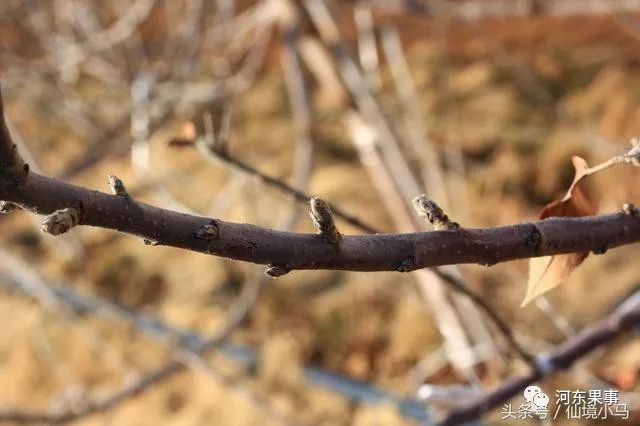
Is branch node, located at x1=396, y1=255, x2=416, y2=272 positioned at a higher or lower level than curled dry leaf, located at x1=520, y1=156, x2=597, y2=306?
lower

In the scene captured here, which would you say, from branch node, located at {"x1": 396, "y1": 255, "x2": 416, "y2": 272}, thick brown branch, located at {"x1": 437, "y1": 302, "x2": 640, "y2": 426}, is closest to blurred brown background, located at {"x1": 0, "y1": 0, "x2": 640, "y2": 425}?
thick brown branch, located at {"x1": 437, "y1": 302, "x2": 640, "y2": 426}

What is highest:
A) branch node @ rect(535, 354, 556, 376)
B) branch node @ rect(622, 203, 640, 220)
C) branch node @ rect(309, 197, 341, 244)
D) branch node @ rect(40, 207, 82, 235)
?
branch node @ rect(535, 354, 556, 376)

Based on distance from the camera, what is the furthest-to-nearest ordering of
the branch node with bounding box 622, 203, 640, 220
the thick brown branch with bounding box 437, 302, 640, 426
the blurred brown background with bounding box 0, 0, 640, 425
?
1. the blurred brown background with bounding box 0, 0, 640, 425
2. the thick brown branch with bounding box 437, 302, 640, 426
3. the branch node with bounding box 622, 203, 640, 220

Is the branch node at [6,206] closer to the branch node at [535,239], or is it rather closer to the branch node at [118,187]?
the branch node at [118,187]

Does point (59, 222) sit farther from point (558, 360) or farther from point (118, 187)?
point (558, 360)

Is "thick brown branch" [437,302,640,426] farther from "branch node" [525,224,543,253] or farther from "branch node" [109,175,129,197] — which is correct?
"branch node" [109,175,129,197]
